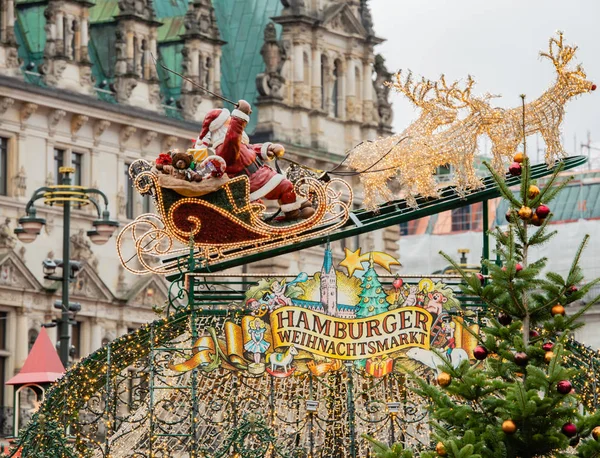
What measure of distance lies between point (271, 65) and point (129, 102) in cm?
561

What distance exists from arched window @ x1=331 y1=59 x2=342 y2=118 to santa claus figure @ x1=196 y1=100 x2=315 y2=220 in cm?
3722

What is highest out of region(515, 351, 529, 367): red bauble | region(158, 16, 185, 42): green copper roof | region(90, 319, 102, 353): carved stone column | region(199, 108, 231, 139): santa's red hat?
region(158, 16, 185, 42): green copper roof

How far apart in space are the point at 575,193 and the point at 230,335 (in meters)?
52.0

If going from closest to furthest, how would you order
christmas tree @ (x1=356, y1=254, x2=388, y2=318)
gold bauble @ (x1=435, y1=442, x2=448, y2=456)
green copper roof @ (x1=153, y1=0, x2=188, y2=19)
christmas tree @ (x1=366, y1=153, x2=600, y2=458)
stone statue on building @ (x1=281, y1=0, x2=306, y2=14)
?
gold bauble @ (x1=435, y1=442, x2=448, y2=456)
christmas tree @ (x1=366, y1=153, x2=600, y2=458)
christmas tree @ (x1=356, y1=254, x2=388, y2=318)
green copper roof @ (x1=153, y1=0, x2=188, y2=19)
stone statue on building @ (x1=281, y1=0, x2=306, y2=14)

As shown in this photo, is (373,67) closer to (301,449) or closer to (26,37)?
(26,37)

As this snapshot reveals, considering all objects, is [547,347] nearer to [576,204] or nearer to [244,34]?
[244,34]

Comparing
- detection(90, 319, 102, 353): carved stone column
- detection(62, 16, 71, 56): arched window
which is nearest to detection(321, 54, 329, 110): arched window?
detection(62, 16, 71, 56): arched window

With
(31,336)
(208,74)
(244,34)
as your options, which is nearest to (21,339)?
(31,336)

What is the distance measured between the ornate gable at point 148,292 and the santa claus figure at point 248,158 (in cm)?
2975

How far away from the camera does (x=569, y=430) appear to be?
18.2 metres

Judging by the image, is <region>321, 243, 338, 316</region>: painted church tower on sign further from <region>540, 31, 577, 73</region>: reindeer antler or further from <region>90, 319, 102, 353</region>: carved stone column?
<region>90, 319, 102, 353</region>: carved stone column

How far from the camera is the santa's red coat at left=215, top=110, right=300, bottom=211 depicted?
20969mm

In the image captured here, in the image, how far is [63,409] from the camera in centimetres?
2108

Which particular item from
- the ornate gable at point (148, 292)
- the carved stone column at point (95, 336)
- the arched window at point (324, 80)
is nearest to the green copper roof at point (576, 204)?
the arched window at point (324, 80)
